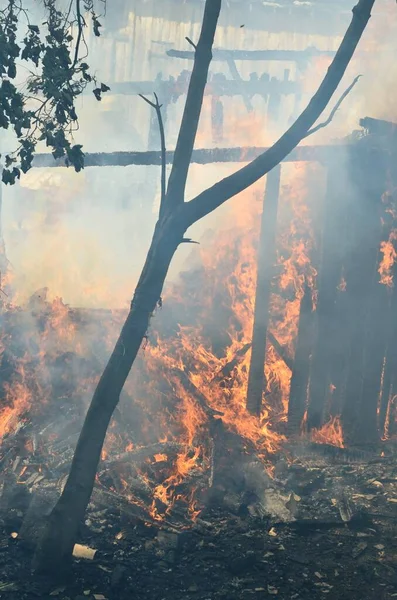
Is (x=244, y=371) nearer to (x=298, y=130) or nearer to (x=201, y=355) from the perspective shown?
(x=201, y=355)

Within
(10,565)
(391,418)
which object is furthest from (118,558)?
(391,418)

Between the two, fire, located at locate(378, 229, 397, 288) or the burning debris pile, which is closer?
the burning debris pile

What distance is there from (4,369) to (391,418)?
5.73 m

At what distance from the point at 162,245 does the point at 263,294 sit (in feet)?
10.4

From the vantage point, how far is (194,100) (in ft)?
20.1

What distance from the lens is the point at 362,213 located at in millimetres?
8992

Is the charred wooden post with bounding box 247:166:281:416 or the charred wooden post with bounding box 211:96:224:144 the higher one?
the charred wooden post with bounding box 211:96:224:144

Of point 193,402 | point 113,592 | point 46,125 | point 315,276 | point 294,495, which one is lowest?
point 113,592

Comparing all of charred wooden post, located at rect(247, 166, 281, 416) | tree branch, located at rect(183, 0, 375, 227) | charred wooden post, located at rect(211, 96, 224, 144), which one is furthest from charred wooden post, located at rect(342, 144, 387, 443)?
charred wooden post, located at rect(211, 96, 224, 144)

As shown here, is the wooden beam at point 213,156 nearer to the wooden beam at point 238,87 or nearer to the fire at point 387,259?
the fire at point 387,259

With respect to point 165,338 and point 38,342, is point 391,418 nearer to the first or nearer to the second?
point 165,338

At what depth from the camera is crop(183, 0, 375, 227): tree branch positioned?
6039 mm

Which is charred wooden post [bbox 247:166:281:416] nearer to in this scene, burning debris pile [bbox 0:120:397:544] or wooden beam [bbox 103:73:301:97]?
burning debris pile [bbox 0:120:397:544]

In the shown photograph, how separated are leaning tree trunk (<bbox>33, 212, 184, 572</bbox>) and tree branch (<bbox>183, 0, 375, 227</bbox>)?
337 millimetres
